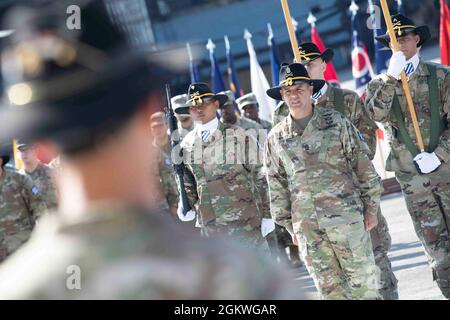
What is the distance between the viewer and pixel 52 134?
2.58 meters

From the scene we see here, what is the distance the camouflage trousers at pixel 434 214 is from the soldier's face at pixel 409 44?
3.04 feet

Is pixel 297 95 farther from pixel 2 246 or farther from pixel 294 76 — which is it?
pixel 2 246

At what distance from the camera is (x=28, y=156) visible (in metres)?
14.2

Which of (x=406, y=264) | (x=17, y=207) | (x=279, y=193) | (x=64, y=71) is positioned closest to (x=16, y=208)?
(x=17, y=207)

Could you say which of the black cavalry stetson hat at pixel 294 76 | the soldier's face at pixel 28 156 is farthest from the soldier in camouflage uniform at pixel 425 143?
the soldier's face at pixel 28 156

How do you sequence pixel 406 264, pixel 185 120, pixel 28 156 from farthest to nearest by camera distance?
1. pixel 28 156
2. pixel 185 120
3. pixel 406 264

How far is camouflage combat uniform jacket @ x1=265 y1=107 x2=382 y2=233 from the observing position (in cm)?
738

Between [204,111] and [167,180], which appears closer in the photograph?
[204,111]

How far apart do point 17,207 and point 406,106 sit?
4185 mm

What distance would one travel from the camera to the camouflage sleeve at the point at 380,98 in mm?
8492

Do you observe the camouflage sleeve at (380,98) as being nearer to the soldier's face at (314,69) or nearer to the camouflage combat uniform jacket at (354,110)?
the camouflage combat uniform jacket at (354,110)

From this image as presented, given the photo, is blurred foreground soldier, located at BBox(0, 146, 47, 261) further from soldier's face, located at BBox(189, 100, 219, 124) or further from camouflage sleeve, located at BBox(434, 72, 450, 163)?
camouflage sleeve, located at BBox(434, 72, 450, 163)

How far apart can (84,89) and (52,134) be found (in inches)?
5.0

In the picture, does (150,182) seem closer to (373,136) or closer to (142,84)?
(142,84)
